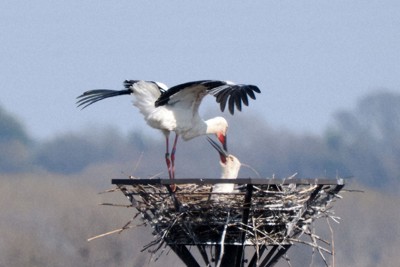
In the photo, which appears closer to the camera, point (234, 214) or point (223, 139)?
point (234, 214)

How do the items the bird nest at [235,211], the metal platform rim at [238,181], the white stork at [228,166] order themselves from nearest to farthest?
the metal platform rim at [238,181]
the bird nest at [235,211]
the white stork at [228,166]

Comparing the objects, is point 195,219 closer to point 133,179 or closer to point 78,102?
point 133,179

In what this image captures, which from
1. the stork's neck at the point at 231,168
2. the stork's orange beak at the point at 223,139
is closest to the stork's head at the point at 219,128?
the stork's orange beak at the point at 223,139

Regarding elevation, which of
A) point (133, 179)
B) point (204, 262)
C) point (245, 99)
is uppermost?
point (245, 99)

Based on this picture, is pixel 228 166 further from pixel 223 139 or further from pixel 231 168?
pixel 223 139

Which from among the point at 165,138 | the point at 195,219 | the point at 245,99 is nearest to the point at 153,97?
the point at 165,138

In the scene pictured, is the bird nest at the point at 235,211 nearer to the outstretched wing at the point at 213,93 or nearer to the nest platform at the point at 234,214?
the nest platform at the point at 234,214

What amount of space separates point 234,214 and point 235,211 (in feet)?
0.10

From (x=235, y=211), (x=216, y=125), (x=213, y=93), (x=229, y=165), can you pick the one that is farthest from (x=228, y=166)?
(x=235, y=211)

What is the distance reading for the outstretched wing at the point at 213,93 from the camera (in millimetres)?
13078

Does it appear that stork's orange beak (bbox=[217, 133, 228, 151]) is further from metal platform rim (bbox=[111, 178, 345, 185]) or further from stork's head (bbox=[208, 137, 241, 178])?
metal platform rim (bbox=[111, 178, 345, 185])

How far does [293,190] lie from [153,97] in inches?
99.7

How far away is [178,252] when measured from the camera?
41.8ft

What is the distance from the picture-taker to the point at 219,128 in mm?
14711
